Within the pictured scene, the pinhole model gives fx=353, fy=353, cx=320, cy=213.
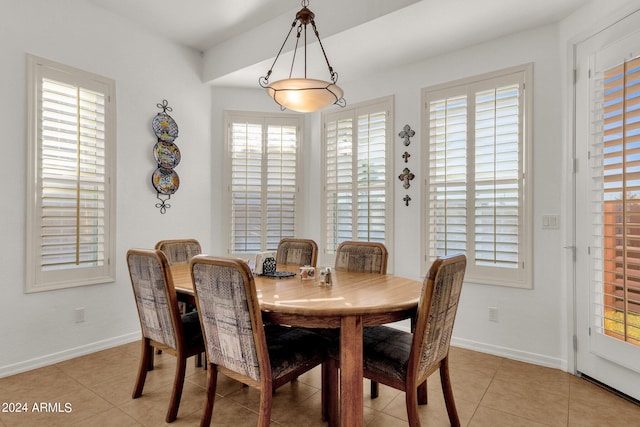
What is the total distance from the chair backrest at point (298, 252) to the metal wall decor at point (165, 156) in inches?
53.7

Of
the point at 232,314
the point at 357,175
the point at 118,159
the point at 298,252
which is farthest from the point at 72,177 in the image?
the point at 357,175

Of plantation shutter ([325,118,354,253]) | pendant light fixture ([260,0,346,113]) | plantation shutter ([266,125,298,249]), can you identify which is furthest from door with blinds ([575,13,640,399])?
plantation shutter ([266,125,298,249])

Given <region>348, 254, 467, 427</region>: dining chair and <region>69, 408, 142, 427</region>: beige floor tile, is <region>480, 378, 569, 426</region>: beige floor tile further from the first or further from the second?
<region>69, 408, 142, 427</region>: beige floor tile

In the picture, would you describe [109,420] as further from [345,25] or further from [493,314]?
[345,25]

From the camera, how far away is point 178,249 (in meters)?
3.04

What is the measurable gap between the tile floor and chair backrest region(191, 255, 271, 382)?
0.57m

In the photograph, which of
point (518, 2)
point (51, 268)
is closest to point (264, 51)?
point (518, 2)

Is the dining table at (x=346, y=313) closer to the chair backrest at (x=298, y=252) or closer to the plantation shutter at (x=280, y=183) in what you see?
the chair backrest at (x=298, y=252)

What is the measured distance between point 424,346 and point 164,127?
3.18m

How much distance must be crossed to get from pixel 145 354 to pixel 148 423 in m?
0.39

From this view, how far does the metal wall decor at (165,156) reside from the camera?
3.49 meters

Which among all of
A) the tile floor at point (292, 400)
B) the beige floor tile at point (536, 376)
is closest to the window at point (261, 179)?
the tile floor at point (292, 400)

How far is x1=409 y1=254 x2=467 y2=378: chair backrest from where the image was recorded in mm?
1552

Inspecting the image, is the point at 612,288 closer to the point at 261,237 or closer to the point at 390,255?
the point at 390,255
